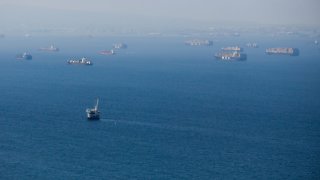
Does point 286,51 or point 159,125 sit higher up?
point 286,51

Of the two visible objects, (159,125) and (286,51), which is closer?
(159,125)

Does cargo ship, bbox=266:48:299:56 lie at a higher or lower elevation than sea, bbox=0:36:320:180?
higher

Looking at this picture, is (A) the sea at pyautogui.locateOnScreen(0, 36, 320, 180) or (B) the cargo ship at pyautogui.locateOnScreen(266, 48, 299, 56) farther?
(B) the cargo ship at pyautogui.locateOnScreen(266, 48, 299, 56)

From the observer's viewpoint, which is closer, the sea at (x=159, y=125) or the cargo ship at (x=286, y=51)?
the sea at (x=159, y=125)

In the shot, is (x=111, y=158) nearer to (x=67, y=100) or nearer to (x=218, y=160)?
(x=218, y=160)

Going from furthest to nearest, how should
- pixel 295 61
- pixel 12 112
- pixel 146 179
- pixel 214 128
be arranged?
pixel 295 61 → pixel 12 112 → pixel 214 128 → pixel 146 179

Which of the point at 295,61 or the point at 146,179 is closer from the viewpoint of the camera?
the point at 146,179

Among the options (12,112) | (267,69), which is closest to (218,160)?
(12,112)

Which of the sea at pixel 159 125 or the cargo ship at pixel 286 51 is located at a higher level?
the cargo ship at pixel 286 51
